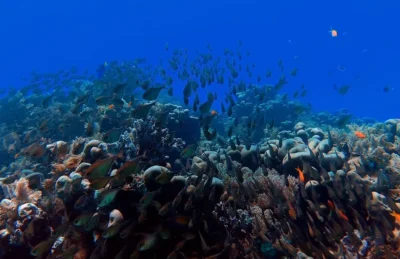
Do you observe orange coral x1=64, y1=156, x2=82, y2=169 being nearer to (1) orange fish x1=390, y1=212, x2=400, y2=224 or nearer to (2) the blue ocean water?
(1) orange fish x1=390, y1=212, x2=400, y2=224

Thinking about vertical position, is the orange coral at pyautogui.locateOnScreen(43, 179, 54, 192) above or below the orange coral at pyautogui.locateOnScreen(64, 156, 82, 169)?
below

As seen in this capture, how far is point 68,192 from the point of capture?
5.49 meters

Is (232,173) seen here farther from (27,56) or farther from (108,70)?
(27,56)

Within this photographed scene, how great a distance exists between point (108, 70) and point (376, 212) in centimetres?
2413

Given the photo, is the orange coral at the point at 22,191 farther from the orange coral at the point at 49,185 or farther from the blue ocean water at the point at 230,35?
the blue ocean water at the point at 230,35

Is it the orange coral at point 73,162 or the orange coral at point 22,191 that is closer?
the orange coral at point 73,162

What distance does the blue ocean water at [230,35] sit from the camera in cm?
9556

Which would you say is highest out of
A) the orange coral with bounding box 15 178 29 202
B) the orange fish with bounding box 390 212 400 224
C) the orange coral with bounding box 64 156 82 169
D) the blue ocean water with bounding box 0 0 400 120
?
the blue ocean water with bounding box 0 0 400 120

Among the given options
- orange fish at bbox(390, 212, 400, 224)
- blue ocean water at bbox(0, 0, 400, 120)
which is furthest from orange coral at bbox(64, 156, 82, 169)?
blue ocean water at bbox(0, 0, 400, 120)

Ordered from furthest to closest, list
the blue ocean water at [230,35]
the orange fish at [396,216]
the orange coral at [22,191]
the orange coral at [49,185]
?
the blue ocean water at [230,35] → the orange coral at [22,191] → the orange coral at [49,185] → the orange fish at [396,216]

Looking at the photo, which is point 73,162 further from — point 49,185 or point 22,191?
point 22,191

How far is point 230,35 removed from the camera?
10394cm

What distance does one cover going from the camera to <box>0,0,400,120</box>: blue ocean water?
95562 mm

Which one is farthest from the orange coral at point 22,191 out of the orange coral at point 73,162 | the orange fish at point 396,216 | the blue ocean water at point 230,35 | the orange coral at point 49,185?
the blue ocean water at point 230,35
